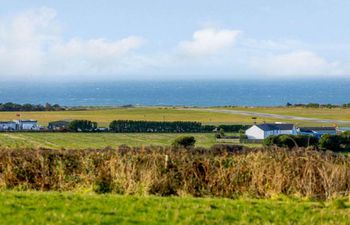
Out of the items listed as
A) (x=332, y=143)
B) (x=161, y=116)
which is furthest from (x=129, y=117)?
(x=332, y=143)

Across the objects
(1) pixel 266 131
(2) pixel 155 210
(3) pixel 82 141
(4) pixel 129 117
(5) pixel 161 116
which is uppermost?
(2) pixel 155 210

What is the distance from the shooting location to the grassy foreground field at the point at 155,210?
9430 mm

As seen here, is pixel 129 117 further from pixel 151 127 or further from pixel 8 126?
pixel 8 126

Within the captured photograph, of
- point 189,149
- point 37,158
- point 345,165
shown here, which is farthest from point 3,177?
point 345,165

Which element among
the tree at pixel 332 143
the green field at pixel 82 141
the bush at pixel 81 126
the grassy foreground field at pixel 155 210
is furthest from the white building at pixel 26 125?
the grassy foreground field at pixel 155 210

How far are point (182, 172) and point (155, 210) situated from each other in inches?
147

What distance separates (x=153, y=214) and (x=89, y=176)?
4541 millimetres

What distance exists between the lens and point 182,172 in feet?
45.8

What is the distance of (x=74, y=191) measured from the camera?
1358cm

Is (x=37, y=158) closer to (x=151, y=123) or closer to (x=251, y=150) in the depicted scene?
(x=251, y=150)

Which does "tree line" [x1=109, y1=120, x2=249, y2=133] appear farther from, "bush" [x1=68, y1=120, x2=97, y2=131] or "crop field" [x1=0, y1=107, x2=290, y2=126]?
"crop field" [x1=0, y1=107, x2=290, y2=126]

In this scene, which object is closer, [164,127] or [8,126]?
[8,126]

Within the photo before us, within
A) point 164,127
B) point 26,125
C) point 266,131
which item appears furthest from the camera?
point 164,127

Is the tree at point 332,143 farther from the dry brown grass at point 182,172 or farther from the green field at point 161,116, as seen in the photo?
the green field at point 161,116
